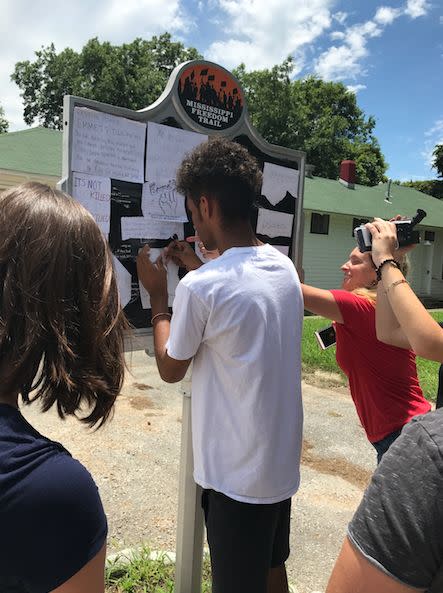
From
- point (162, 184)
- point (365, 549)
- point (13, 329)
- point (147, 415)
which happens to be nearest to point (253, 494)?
point (365, 549)

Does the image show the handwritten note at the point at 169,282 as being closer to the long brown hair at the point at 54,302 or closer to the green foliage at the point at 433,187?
the long brown hair at the point at 54,302

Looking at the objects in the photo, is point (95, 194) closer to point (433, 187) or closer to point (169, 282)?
point (169, 282)

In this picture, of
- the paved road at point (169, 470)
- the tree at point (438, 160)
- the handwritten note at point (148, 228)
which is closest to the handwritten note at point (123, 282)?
the handwritten note at point (148, 228)

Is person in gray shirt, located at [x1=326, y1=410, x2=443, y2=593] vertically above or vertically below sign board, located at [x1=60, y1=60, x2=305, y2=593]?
below

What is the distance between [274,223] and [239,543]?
1738 mm

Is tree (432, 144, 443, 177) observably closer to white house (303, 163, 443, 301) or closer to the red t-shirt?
white house (303, 163, 443, 301)

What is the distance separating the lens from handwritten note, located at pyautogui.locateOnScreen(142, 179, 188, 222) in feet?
7.43

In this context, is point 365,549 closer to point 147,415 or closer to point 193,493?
point 193,493

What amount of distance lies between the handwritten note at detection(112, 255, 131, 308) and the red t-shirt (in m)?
0.96

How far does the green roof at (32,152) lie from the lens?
455 inches

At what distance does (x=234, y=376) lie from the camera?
1.70 m

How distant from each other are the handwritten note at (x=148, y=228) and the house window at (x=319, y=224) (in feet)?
52.7

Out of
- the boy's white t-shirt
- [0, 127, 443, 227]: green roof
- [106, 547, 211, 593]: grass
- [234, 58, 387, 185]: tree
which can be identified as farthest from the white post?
[234, 58, 387, 185]: tree

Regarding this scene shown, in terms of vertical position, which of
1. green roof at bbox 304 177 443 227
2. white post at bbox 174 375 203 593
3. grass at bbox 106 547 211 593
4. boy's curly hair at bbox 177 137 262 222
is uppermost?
green roof at bbox 304 177 443 227
